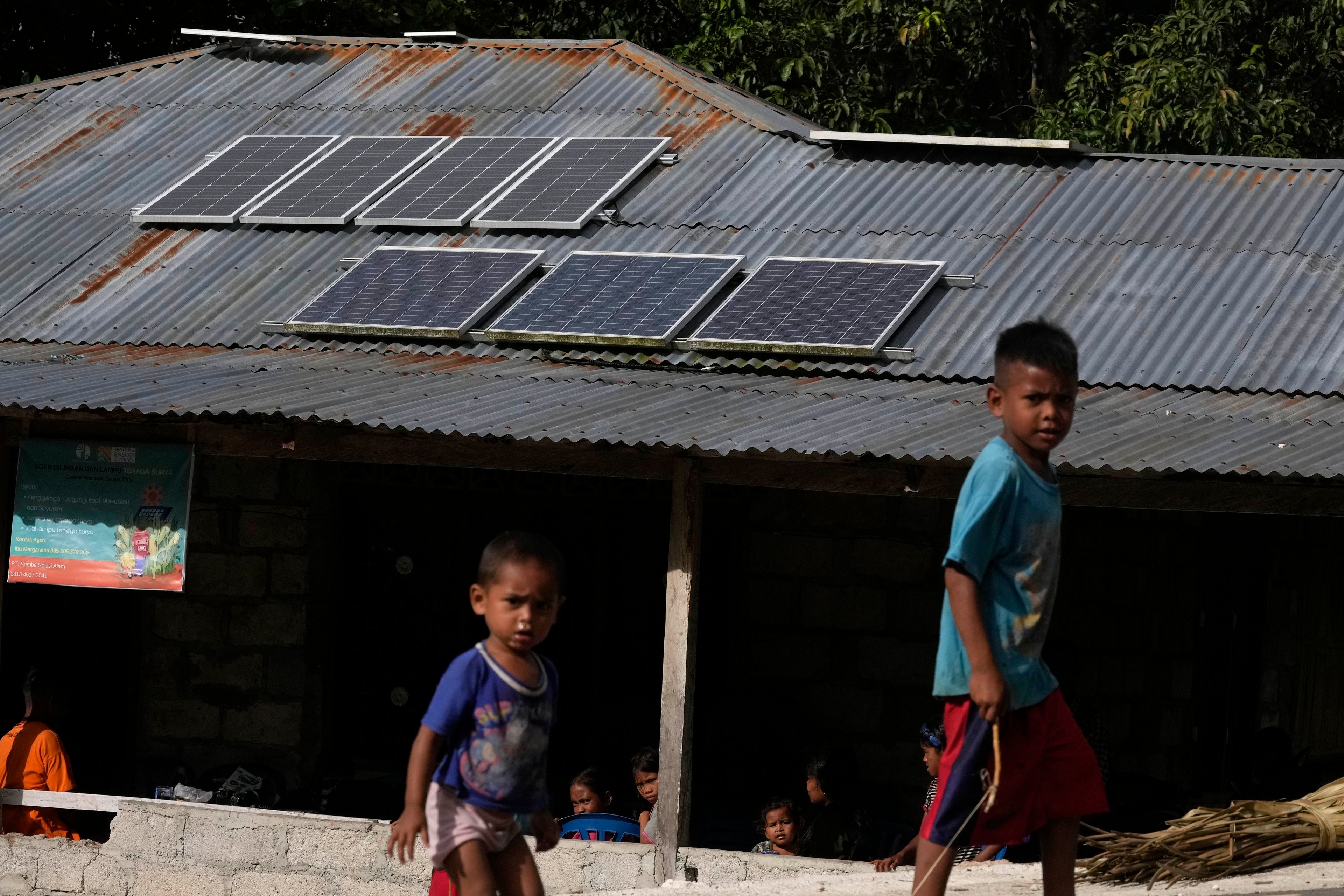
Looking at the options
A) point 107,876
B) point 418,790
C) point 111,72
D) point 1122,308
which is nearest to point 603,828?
point 107,876

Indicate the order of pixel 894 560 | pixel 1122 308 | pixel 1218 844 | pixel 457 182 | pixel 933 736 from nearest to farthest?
1. pixel 1218 844
2. pixel 933 736
3. pixel 1122 308
4. pixel 894 560
5. pixel 457 182

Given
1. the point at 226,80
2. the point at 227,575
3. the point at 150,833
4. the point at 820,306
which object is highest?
the point at 226,80

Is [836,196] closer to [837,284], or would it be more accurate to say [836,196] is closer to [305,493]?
[837,284]

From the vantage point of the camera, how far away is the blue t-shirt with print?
4.55 m

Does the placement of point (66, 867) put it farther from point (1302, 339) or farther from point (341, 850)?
point (1302, 339)

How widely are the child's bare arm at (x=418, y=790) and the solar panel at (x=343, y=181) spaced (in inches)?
271

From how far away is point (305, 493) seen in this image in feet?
37.2

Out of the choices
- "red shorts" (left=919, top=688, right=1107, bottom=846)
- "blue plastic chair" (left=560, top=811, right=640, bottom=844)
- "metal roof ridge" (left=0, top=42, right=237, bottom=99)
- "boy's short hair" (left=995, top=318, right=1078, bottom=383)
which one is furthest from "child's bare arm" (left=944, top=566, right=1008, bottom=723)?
"metal roof ridge" (left=0, top=42, right=237, bottom=99)

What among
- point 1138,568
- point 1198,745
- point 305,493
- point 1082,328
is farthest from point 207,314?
point 1198,745

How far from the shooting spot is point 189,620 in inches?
455

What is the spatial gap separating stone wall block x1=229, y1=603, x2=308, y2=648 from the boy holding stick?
751 cm

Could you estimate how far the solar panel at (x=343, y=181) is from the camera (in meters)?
11.1

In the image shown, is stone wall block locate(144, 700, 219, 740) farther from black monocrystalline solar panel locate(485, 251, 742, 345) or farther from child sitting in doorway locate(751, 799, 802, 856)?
child sitting in doorway locate(751, 799, 802, 856)

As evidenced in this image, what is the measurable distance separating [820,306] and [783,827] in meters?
2.68
